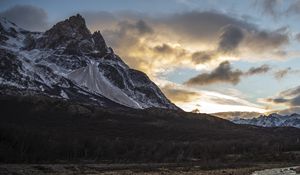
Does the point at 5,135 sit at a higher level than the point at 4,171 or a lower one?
higher

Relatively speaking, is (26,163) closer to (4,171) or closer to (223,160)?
(4,171)

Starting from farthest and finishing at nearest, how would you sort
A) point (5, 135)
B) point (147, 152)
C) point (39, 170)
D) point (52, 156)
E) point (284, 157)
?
point (147, 152) → point (284, 157) → point (52, 156) → point (5, 135) → point (39, 170)

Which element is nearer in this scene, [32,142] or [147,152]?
[32,142]

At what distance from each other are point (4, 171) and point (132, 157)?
8803 cm

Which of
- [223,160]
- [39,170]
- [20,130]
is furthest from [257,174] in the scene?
[20,130]

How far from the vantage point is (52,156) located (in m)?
156

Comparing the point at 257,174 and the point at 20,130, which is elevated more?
the point at 20,130

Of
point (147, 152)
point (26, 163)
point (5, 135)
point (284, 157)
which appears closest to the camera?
point (26, 163)

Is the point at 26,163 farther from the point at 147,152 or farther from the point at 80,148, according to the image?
the point at 147,152

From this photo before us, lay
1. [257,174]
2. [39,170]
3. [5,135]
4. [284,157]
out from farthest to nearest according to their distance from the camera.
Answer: [284,157]
[5,135]
[39,170]
[257,174]

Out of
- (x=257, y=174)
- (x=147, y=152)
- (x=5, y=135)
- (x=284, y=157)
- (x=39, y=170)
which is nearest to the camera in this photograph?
(x=257, y=174)

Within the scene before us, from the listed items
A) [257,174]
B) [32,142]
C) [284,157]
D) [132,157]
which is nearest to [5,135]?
[32,142]

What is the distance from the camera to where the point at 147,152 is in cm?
19825

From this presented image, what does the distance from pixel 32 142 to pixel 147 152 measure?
2329 inches
